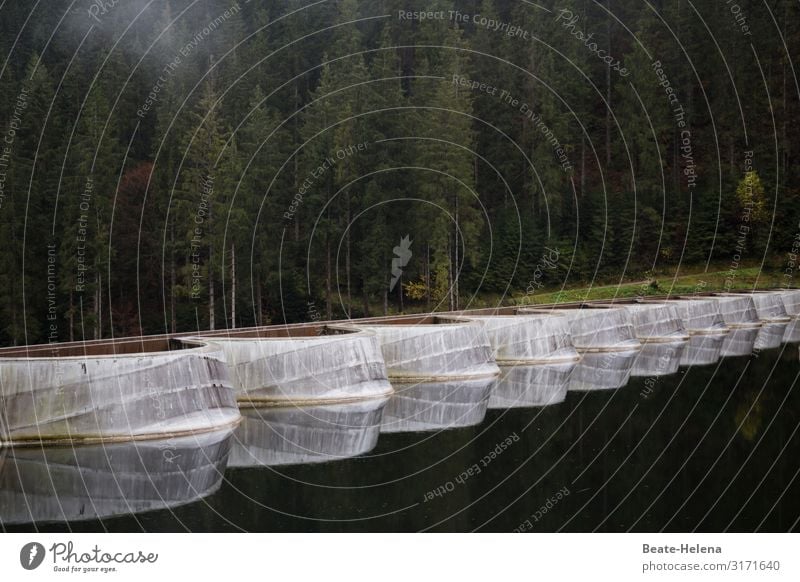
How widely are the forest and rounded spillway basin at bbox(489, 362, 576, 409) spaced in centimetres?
1213

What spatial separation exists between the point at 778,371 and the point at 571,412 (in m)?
13.4

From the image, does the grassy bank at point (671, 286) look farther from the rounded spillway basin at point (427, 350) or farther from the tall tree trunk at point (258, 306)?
the rounded spillway basin at point (427, 350)

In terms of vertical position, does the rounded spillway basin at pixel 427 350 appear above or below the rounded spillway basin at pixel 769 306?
below

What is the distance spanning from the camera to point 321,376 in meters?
→ 30.8

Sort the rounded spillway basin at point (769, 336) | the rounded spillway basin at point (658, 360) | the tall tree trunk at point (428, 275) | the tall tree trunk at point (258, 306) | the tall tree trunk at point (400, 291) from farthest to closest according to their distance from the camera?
1. the tall tree trunk at point (400, 291)
2. the tall tree trunk at point (428, 275)
3. the tall tree trunk at point (258, 306)
4. the rounded spillway basin at point (769, 336)
5. the rounded spillway basin at point (658, 360)

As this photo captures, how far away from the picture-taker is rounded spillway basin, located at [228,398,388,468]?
2438 centimetres

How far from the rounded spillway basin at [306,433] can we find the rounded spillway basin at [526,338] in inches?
390

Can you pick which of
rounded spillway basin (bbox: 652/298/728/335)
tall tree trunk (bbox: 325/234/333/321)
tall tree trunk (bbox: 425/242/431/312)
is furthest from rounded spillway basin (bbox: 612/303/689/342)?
tall tree trunk (bbox: 325/234/333/321)

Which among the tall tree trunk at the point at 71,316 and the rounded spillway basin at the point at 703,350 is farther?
the tall tree trunk at the point at 71,316

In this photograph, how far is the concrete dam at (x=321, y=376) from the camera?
23.6 metres

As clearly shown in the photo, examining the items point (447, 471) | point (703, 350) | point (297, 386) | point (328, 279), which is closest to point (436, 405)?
point (297, 386)

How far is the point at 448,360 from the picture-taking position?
36.4 m

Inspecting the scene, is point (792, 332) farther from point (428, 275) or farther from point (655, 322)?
point (428, 275)

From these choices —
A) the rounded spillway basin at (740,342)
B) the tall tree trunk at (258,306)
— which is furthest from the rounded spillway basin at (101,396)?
the tall tree trunk at (258,306)
